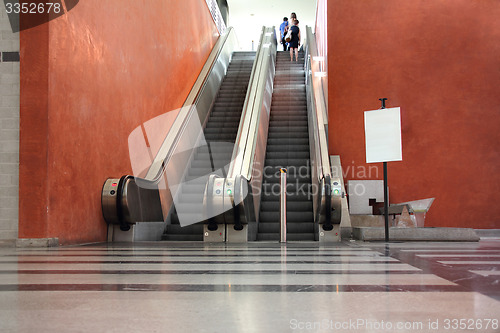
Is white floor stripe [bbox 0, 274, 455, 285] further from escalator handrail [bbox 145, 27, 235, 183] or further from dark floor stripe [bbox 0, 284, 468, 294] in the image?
escalator handrail [bbox 145, 27, 235, 183]

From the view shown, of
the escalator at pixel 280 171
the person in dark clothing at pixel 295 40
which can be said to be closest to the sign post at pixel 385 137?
the escalator at pixel 280 171

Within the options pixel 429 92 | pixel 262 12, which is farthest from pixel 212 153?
pixel 262 12

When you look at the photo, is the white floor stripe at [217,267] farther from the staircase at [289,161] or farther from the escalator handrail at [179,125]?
the staircase at [289,161]

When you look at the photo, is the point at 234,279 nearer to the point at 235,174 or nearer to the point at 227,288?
the point at 227,288

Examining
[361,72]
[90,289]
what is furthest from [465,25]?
[90,289]

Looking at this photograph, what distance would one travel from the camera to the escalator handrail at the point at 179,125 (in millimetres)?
8385

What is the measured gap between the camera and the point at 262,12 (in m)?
25.0

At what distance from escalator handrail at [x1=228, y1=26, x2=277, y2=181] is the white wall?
316cm

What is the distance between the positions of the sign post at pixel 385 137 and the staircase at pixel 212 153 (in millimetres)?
3097

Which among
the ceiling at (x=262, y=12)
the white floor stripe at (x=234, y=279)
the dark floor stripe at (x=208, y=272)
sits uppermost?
the ceiling at (x=262, y=12)

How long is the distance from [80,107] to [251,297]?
5.14 meters

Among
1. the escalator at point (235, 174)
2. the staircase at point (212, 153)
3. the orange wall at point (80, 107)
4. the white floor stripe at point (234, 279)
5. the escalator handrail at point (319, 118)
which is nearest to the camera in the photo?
the white floor stripe at point (234, 279)

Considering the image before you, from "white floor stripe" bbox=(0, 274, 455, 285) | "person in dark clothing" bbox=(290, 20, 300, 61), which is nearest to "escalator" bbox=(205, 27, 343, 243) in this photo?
"person in dark clothing" bbox=(290, 20, 300, 61)

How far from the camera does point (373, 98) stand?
36.1 feet
